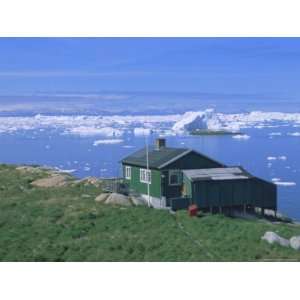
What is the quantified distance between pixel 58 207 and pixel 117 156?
6.20 ft

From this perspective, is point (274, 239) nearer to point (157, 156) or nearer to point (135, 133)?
point (157, 156)

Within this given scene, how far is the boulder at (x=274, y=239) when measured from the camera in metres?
12.0

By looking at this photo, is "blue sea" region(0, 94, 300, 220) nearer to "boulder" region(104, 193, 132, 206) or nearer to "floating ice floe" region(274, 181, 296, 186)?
"floating ice floe" region(274, 181, 296, 186)

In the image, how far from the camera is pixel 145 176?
14.5 meters

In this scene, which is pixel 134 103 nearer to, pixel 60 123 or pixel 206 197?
pixel 60 123

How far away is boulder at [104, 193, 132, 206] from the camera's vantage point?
14.2 meters

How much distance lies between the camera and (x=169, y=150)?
46.6ft

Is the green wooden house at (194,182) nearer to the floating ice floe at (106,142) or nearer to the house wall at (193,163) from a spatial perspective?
the house wall at (193,163)

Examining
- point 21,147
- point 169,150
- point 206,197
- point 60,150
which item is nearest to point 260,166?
point 206,197

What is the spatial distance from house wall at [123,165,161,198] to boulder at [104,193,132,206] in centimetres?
51

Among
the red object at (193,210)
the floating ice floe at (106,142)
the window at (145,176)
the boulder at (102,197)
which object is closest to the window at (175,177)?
the window at (145,176)

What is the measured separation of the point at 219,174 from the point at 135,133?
88.1 inches

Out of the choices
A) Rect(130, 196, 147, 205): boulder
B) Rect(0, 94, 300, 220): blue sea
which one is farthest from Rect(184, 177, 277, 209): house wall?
Rect(130, 196, 147, 205): boulder

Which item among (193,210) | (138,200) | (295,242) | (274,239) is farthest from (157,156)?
(295,242)
